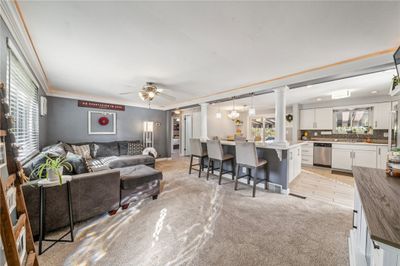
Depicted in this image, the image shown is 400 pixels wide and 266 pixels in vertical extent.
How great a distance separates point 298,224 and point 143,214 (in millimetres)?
2094

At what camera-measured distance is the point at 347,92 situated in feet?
12.0

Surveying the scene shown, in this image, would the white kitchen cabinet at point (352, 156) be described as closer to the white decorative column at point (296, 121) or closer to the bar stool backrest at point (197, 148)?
the white decorative column at point (296, 121)

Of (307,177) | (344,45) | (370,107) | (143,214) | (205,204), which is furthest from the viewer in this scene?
(370,107)

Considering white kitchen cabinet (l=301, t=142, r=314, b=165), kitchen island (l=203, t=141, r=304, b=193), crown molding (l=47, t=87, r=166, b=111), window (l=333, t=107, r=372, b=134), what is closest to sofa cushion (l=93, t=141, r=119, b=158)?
crown molding (l=47, t=87, r=166, b=111)

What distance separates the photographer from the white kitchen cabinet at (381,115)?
14.0ft

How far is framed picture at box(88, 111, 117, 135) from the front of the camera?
16.0 feet

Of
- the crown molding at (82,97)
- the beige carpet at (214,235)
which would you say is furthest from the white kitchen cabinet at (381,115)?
the crown molding at (82,97)

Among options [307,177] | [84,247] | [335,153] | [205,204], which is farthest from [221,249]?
[335,153]

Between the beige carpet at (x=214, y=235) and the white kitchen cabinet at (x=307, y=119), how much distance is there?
377cm

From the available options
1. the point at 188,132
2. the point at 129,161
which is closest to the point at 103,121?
the point at 129,161

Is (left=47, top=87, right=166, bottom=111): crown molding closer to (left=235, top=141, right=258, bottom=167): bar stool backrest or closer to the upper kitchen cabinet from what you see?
(left=235, top=141, right=258, bottom=167): bar stool backrest

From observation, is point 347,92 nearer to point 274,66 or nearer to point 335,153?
point 335,153

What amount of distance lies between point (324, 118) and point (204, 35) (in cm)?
546

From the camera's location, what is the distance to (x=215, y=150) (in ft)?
11.7
